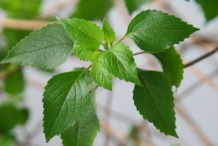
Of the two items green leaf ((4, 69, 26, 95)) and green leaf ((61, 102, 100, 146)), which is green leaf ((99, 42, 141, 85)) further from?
green leaf ((4, 69, 26, 95))

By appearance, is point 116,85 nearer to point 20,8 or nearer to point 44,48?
point 20,8

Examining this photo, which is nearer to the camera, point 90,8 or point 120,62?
point 120,62

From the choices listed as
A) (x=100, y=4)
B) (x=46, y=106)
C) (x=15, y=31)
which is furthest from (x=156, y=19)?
(x=15, y=31)

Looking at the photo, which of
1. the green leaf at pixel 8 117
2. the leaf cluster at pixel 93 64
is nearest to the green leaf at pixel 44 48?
the leaf cluster at pixel 93 64

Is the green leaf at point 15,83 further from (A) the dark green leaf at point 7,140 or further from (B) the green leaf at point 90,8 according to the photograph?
(B) the green leaf at point 90,8

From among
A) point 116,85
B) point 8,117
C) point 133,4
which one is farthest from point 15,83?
point 116,85

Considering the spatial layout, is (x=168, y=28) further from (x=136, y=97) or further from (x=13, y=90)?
(x=13, y=90)

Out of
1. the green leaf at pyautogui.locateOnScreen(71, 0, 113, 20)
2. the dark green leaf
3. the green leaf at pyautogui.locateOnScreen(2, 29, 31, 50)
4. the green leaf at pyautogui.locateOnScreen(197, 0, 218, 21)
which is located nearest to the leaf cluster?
the green leaf at pyautogui.locateOnScreen(197, 0, 218, 21)
